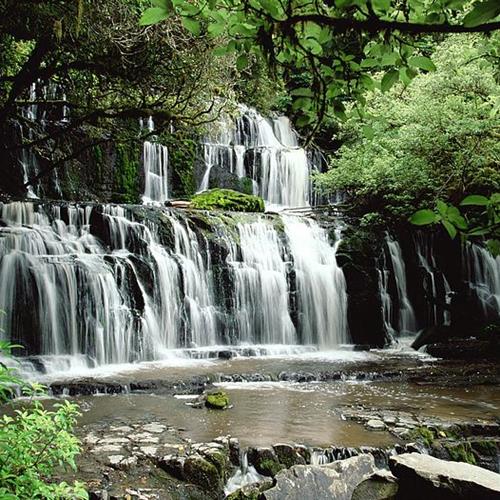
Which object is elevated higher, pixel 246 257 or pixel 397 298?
pixel 246 257

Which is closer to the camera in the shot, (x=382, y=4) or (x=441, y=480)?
(x=382, y=4)

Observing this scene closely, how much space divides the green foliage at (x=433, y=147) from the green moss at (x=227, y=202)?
243 centimetres

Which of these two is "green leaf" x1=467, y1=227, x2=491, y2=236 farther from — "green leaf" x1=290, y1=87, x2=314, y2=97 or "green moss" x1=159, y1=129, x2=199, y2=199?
"green moss" x1=159, y1=129, x2=199, y2=199

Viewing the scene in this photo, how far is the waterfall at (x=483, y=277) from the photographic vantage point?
54.0 ft

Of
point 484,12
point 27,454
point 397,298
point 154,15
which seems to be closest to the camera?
point 484,12

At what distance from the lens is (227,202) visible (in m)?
17.0

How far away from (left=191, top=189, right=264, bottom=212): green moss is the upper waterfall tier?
146cm

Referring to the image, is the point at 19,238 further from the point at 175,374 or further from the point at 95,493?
the point at 95,493

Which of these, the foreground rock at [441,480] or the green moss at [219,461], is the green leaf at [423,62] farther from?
the green moss at [219,461]

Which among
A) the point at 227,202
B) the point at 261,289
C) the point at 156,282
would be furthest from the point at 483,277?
the point at 156,282

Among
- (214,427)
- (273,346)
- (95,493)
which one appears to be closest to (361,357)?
(273,346)

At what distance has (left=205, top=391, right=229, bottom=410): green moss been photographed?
7871 millimetres

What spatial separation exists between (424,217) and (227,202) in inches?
615

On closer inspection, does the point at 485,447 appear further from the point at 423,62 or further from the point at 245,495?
the point at 423,62
